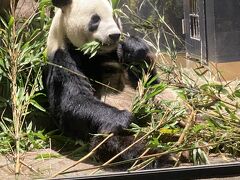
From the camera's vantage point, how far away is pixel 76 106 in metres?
3.06

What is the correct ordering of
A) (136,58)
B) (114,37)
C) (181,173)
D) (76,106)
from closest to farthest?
(181,173) → (76,106) → (114,37) → (136,58)

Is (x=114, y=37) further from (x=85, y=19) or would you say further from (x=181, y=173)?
(x=181, y=173)

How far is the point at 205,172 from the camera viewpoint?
83.4 inches

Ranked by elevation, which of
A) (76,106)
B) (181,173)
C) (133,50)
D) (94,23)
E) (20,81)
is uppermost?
(94,23)

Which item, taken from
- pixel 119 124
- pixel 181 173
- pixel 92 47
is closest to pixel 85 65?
pixel 92 47

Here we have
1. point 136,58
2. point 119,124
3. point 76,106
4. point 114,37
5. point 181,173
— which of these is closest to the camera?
point 181,173

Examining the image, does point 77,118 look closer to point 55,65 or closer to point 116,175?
point 55,65

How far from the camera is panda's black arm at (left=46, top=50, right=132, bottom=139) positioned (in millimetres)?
2898

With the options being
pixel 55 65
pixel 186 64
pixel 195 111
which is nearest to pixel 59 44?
pixel 55 65

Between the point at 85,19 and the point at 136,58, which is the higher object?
the point at 85,19

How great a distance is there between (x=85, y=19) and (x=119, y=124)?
35.3 inches

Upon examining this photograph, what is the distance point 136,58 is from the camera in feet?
10.9

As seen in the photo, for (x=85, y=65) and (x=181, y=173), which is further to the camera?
(x=85, y=65)

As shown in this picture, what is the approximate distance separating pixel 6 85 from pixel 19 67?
0.63 feet
